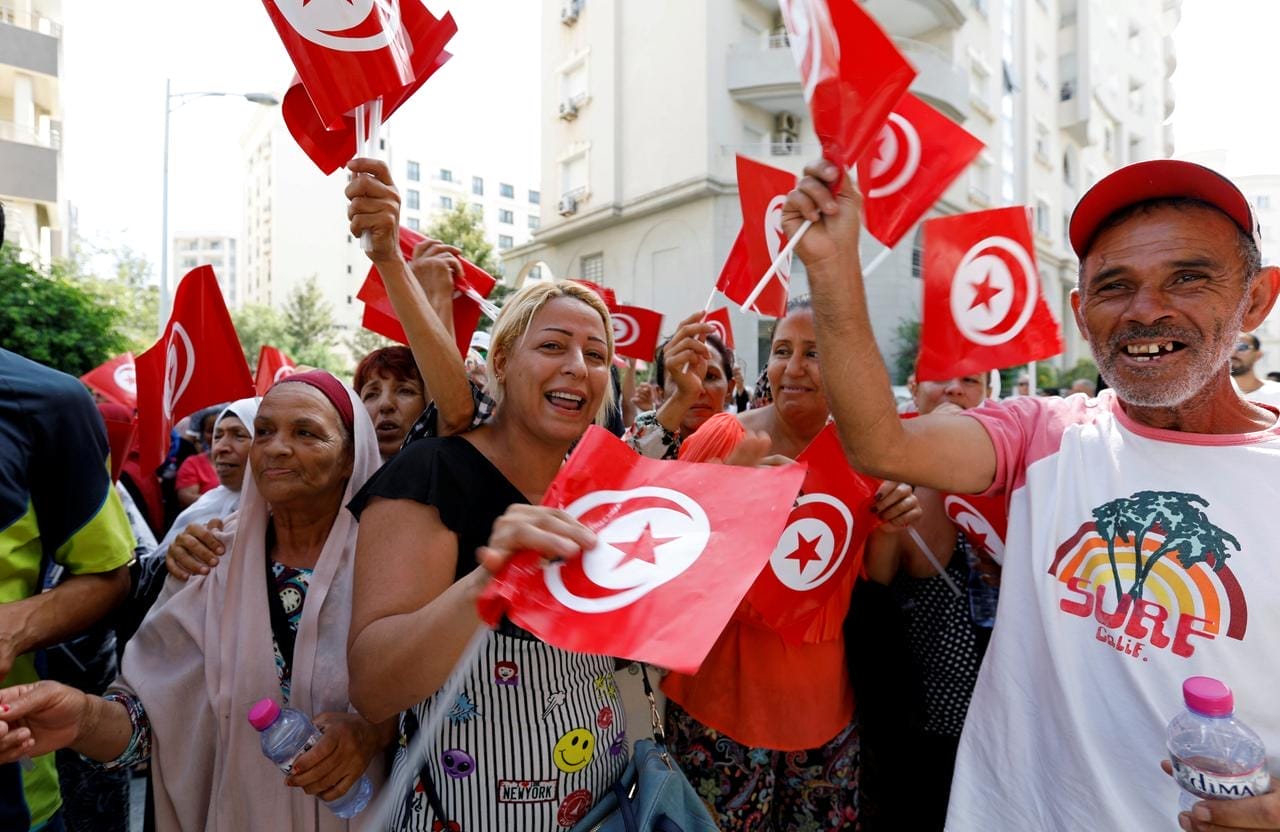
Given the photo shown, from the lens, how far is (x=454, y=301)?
2.86m

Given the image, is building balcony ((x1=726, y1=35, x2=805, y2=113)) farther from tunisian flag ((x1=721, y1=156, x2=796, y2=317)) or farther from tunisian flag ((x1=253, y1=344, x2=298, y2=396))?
tunisian flag ((x1=721, y1=156, x2=796, y2=317))

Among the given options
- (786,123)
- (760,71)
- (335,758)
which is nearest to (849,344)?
(335,758)

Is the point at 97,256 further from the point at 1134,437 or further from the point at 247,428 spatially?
the point at 1134,437

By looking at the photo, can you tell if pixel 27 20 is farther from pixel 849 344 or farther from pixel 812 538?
pixel 849 344

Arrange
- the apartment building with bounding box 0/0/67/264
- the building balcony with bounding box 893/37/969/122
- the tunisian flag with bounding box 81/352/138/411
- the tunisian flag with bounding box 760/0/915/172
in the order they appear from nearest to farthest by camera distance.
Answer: the tunisian flag with bounding box 760/0/915/172, the tunisian flag with bounding box 81/352/138/411, the apartment building with bounding box 0/0/67/264, the building balcony with bounding box 893/37/969/122

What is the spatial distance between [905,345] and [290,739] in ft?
68.1

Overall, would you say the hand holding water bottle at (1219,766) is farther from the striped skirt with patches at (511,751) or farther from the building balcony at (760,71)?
the building balcony at (760,71)

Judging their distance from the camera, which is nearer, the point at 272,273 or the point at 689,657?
the point at 689,657

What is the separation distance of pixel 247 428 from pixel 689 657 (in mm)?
2775

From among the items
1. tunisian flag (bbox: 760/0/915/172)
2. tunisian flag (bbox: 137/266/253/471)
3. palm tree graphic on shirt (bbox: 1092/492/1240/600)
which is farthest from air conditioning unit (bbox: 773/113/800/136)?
palm tree graphic on shirt (bbox: 1092/492/1240/600)

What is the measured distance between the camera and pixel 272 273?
216 ft

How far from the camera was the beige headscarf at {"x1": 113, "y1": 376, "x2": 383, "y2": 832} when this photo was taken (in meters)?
1.94

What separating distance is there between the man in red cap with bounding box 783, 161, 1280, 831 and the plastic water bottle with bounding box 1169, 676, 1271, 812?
0.13 metres

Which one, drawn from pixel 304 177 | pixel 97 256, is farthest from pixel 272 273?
pixel 97 256
